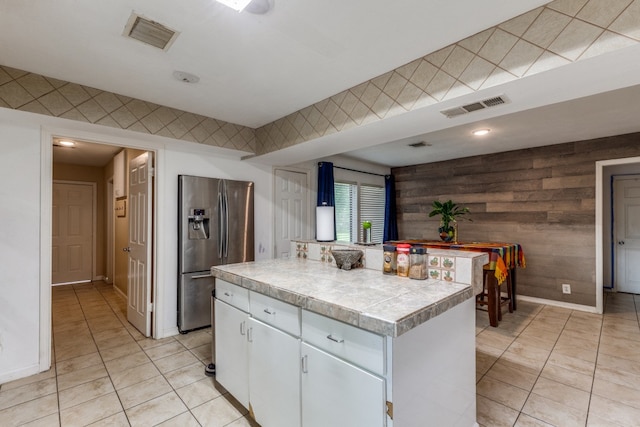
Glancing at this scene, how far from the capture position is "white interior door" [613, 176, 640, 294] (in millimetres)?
5012

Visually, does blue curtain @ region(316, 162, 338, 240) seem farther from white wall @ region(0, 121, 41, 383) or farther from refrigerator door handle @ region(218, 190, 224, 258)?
white wall @ region(0, 121, 41, 383)

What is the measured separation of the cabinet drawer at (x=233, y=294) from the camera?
1986mm

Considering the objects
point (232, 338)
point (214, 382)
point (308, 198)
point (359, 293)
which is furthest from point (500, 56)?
point (308, 198)

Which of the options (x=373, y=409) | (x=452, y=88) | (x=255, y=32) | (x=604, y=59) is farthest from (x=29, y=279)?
(x=604, y=59)

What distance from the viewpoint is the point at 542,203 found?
4.43m

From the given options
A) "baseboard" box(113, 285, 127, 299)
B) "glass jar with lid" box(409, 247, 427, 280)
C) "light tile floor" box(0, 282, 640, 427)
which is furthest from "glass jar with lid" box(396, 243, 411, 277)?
"baseboard" box(113, 285, 127, 299)

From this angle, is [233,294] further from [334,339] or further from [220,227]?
[220,227]

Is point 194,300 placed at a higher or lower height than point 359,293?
lower

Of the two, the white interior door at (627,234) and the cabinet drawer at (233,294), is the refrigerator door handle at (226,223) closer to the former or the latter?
the cabinet drawer at (233,294)

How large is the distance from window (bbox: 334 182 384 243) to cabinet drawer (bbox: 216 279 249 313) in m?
3.03

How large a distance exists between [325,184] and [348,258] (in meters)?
2.56

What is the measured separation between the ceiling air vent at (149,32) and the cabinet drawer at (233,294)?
5.45 feet

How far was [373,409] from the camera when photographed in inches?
48.2

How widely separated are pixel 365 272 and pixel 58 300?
527 centimetres
